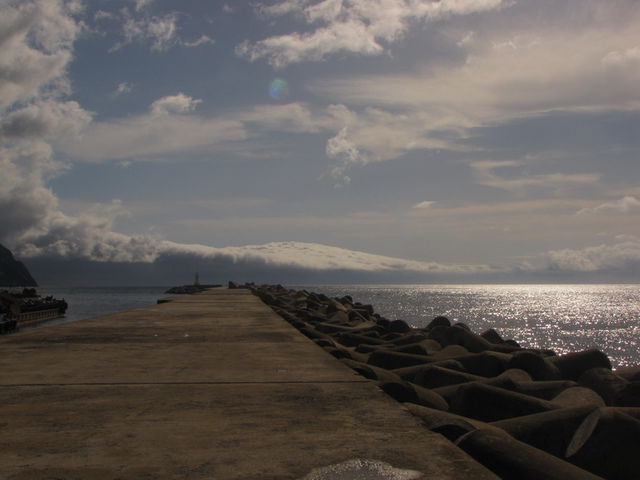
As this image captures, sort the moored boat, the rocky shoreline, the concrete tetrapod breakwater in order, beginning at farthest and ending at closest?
the moored boat, the rocky shoreline, the concrete tetrapod breakwater

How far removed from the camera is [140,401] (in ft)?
12.9

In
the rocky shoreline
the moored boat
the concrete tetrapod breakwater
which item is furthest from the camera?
the moored boat

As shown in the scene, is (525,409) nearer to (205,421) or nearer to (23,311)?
(205,421)

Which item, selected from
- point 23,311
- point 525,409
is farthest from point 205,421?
point 23,311

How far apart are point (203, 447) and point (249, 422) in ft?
1.75

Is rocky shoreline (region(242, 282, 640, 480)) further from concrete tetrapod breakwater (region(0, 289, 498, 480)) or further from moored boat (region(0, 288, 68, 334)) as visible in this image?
moored boat (region(0, 288, 68, 334))

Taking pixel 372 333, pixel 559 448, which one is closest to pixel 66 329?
pixel 372 333

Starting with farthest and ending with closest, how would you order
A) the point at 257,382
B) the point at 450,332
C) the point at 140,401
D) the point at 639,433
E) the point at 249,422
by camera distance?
1. the point at 450,332
2. the point at 257,382
3. the point at 140,401
4. the point at 639,433
5. the point at 249,422

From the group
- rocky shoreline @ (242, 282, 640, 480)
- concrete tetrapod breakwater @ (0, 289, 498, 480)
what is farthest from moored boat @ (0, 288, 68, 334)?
rocky shoreline @ (242, 282, 640, 480)

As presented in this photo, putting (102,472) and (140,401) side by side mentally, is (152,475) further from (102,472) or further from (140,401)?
(140,401)

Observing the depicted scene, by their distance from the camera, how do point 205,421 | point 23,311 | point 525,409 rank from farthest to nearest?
point 23,311 < point 525,409 < point 205,421

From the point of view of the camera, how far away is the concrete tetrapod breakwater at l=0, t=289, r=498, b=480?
8.45ft

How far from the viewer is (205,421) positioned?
3410mm

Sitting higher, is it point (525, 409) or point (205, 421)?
point (205, 421)
